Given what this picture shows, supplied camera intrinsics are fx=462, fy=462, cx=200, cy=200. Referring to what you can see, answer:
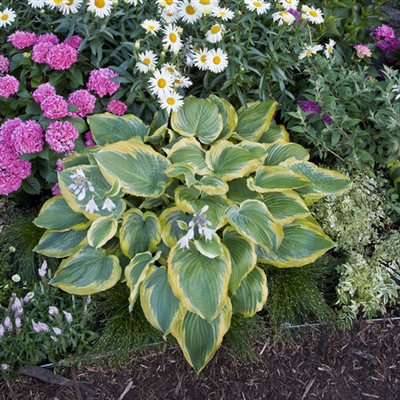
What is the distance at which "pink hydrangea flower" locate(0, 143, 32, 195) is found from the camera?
92.6 inches

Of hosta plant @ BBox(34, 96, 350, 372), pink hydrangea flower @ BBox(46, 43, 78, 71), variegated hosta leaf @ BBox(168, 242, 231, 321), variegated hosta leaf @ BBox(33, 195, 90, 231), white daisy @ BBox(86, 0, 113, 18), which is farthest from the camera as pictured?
pink hydrangea flower @ BBox(46, 43, 78, 71)

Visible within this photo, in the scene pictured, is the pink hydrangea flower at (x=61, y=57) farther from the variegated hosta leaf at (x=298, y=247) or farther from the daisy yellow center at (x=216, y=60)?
the variegated hosta leaf at (x=298, y=247)

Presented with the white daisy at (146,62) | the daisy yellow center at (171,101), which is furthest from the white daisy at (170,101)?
the white daisy at (146,62)

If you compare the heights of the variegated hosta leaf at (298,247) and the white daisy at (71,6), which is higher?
the white daisy at (71,6)

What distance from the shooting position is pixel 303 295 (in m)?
2.23

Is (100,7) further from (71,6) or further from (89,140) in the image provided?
(89,140)

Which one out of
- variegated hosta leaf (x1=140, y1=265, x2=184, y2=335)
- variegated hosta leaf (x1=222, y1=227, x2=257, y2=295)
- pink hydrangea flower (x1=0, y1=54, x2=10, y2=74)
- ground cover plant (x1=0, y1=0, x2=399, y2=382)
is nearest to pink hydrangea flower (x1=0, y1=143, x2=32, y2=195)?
ground cover plant (x1=0, y1=0, x2=399, y2=382)

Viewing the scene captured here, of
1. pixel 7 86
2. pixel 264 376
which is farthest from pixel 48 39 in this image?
pixel 264 376

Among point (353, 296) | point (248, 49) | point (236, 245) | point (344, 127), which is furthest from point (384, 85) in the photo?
point (236, 245)

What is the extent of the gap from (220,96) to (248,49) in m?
0.31

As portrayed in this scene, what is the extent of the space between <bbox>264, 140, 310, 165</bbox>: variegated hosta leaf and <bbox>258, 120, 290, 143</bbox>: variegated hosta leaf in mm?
149

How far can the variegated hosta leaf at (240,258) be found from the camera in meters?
1.98

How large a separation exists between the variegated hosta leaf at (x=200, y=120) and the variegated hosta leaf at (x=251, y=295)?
750mm

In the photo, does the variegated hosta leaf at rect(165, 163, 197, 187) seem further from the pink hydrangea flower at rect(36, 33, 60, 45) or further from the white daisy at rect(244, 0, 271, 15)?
the pink hydrangea flower at rect(36, 33, 60, 45)
